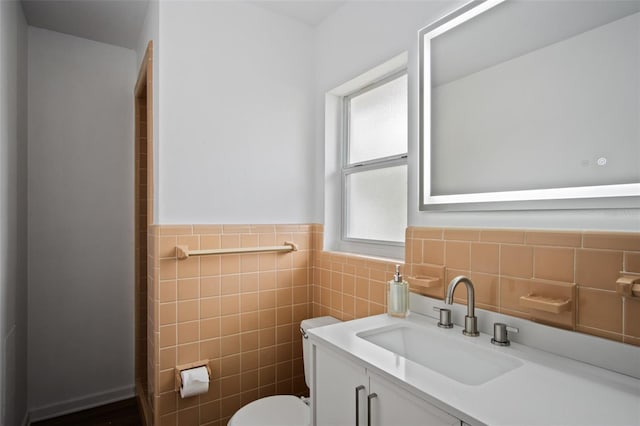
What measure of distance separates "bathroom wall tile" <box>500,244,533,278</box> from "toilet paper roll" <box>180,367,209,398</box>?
1.43 m

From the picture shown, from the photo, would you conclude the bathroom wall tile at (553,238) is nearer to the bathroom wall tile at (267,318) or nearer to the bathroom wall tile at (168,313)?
the bathroom wall tile at (267,318)

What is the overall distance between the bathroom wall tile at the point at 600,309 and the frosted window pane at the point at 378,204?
2.79 ft

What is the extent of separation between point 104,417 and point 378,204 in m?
2.24

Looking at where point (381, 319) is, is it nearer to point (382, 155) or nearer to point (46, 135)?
point (382, 155)

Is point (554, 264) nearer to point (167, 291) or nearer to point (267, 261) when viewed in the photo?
point (267, 261)

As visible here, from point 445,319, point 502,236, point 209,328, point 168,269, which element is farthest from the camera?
point 209,328

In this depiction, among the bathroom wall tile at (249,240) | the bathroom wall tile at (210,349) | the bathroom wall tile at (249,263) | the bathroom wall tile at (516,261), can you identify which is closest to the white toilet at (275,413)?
the bathroom wall tile at (210,349)

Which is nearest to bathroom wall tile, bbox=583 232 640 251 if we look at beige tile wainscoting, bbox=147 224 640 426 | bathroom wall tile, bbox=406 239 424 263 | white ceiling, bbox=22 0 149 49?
beige tile wainscoting, bbox=147 224 640 426

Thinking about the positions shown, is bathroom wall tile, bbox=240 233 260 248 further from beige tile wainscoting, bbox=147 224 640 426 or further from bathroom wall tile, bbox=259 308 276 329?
bathroom wall tile, bbox=259 308 276 329

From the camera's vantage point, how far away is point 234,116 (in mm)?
1953

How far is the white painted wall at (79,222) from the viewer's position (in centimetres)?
227

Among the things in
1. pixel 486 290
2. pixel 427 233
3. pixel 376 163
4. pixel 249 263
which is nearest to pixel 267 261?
pixel 249 263

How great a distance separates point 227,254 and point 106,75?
164 centimetres

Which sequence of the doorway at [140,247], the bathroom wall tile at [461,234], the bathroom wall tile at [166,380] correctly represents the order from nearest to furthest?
the bathroom wall tile at [461,234]
the bathroom wall tile at [166,380]
the doorway at [140,247]
